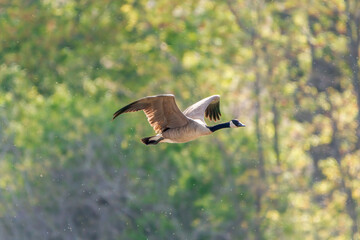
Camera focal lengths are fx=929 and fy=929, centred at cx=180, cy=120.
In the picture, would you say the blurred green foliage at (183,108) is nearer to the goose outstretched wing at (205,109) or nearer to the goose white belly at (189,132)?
the goose outstretched wing at (205,109)

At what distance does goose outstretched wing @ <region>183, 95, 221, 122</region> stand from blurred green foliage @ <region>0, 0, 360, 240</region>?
7.35 meters

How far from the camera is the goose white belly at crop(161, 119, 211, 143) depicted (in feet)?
33.3

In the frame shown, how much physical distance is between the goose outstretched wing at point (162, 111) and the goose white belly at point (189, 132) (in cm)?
8

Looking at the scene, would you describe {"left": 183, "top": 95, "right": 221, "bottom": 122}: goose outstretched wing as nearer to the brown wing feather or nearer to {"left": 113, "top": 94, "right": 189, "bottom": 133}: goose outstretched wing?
the brown wing feather

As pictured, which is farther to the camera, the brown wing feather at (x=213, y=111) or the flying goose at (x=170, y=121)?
the brown wing feather at (x=213, y=111)

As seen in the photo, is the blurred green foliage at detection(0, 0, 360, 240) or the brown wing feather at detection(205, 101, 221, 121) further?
the blurred green foliage at detection(0, 0, 360, 240)

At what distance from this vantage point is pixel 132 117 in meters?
20.2

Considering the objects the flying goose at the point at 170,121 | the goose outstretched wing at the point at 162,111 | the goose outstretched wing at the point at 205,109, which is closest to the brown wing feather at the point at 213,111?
the goose outstretched wing at the point at 205,109

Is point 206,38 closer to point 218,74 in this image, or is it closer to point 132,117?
point 218,74

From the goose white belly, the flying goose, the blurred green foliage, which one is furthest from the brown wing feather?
the blurred green foliage

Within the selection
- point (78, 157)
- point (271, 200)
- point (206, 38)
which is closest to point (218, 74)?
point (206, 38)

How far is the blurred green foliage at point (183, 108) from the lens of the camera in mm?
19484

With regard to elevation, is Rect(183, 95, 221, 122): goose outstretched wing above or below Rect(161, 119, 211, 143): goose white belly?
above

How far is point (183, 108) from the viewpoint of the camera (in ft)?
66.2
